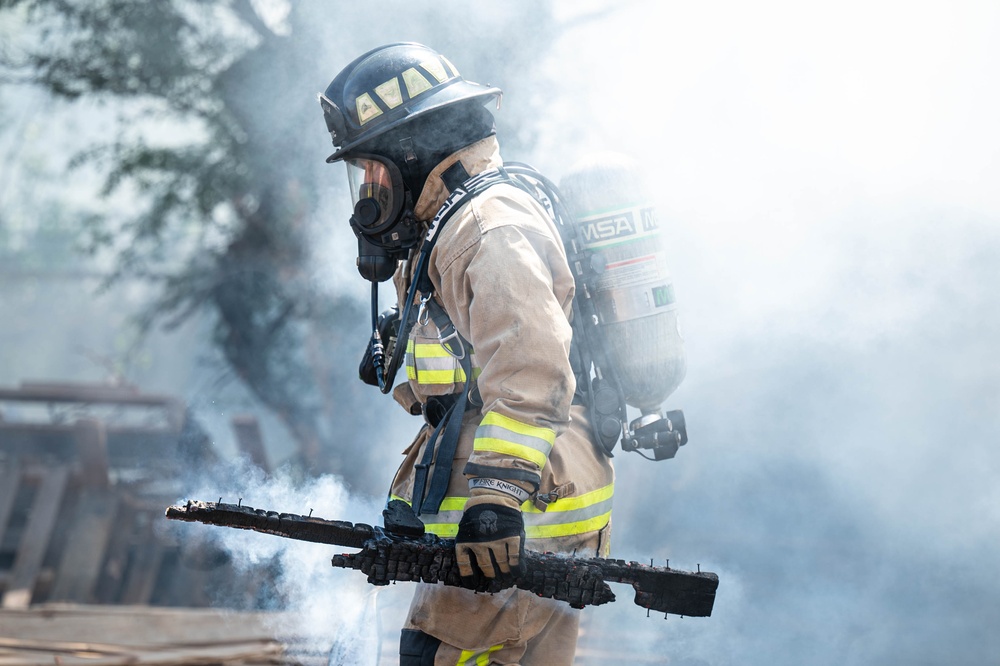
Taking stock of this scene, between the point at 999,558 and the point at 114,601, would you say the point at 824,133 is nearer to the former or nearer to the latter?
the point at 999,558

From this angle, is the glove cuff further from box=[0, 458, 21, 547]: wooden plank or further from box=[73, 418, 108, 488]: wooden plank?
box=[0, 458, 21, 547]: wooden plank

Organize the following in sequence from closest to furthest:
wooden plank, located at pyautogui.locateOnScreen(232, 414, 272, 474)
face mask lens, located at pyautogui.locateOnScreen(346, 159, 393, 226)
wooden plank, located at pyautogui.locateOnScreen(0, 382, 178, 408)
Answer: face mask lens, located at pyautogui.locateOnScreen(346, 159, 393, 226) < wooden plank, located at pyautogui.locateOnScreen(232, 414, 272, 474) < wooden plank, located at pyautogui.locateOnScreen(0, 382, 178, 408)

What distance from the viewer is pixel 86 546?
6832 mm

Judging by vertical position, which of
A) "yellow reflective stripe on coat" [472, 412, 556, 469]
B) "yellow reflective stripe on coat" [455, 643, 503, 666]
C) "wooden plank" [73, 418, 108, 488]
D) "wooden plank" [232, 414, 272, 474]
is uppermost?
"wooden plank" [232, 414, 272, 474]

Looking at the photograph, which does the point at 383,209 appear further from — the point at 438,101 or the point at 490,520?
the point at 490,520

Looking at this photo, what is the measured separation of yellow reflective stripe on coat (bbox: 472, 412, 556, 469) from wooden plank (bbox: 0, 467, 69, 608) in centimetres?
560

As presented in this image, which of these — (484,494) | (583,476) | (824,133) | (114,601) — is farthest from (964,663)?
(114,601)

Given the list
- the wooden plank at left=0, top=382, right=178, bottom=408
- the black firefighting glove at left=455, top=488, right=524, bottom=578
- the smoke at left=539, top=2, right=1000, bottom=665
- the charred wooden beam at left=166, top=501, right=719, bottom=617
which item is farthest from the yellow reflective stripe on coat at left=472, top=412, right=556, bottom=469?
the wooden plank at left=0, top=382, right=178, bottom=408

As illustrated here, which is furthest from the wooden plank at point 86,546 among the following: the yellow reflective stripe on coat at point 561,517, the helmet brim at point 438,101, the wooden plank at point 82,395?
the yellow reflective stripe on coat at point 561,517

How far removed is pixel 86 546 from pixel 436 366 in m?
5.62

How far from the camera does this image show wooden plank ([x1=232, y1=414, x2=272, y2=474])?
708 centimetres

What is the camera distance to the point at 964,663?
4.98 m

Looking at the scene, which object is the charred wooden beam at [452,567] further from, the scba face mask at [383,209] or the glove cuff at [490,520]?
the scba face mask at [383,209]

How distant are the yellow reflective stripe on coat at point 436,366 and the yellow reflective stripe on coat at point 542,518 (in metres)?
0.32
